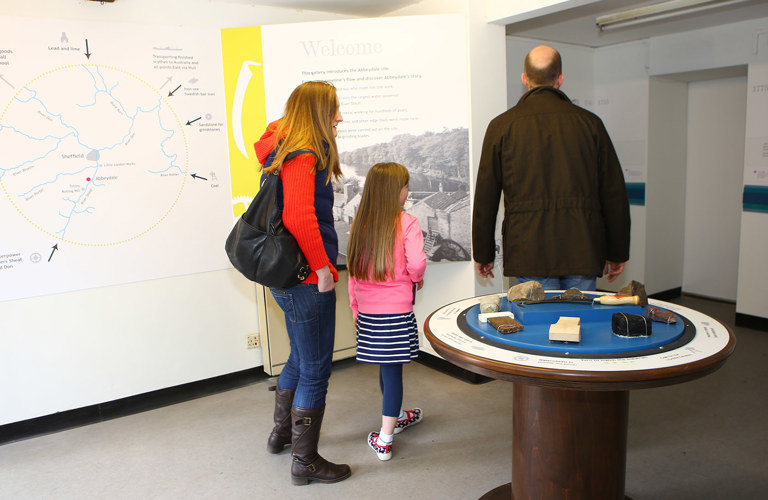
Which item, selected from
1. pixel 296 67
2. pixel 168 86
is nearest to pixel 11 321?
pixel 168 86

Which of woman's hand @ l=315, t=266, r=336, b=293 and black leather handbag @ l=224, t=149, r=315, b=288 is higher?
black leather handbag @ l=224, t=149, r=315, b=288

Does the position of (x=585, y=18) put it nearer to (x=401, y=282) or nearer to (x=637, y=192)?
(x=637, y=192)

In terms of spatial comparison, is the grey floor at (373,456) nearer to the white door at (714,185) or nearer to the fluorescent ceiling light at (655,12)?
the white door at (714,185)

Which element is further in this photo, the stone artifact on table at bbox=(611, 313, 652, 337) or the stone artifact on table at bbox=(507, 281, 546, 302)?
the stone artifact on table at bbox=(507, 281, 546, 302)

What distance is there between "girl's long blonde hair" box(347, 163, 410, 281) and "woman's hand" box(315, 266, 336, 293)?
0.87ft

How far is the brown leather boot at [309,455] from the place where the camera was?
236 cm

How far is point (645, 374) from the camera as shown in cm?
138

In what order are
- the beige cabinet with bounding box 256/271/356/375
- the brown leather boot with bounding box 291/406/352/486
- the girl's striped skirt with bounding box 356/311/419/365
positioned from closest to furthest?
the brown leather boot with bounding box 291/406/352/486, the girl's striped skirt with bounding box 356/311/419/365, the beige cabinet with bounding box 256/271/356/375

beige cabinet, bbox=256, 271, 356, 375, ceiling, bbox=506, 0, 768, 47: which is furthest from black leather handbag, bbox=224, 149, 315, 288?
ceiling, bbox=506, 0, 768, 47

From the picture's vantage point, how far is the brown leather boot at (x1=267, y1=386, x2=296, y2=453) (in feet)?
8.57

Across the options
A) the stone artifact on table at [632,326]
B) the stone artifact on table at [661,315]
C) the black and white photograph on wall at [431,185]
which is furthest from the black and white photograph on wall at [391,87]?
the stone artifact on table at [632,326]

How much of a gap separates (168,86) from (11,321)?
146 centimetres

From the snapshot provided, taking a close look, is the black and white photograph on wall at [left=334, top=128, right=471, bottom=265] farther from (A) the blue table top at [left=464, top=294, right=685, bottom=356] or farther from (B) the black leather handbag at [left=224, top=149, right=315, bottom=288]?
(A) the blue table top at [left=464, top=294, right=685, bottom=356]

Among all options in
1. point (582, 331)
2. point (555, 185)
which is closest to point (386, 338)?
point (555, 185)
